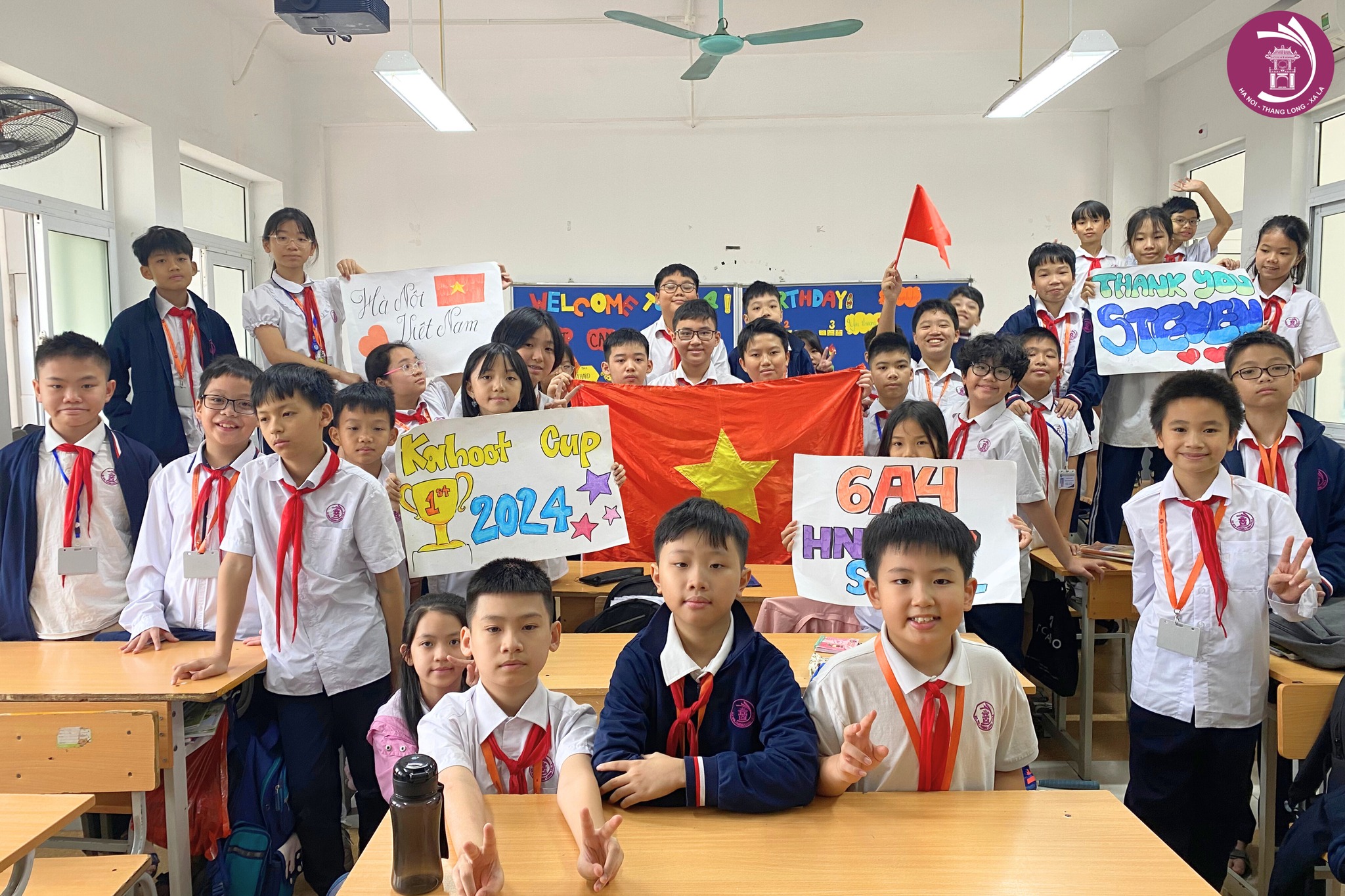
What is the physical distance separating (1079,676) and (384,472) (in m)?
2.77

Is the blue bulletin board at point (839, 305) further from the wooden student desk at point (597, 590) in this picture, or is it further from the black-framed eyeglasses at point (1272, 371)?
the black-framed eyeglasses at point (1272, 371)

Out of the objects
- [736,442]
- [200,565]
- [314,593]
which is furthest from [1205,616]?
[200,565]

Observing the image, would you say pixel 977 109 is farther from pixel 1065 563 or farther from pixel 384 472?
pixel 384 472

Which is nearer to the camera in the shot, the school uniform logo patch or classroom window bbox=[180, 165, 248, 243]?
the school uniform logo patch

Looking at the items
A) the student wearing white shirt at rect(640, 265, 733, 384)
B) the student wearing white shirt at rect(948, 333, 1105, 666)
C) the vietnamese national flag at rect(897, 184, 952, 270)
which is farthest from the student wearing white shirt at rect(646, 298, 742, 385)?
the student wearing white shirt at rect(948, 333, 1105, 666)

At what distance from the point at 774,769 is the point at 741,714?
5.2 inches

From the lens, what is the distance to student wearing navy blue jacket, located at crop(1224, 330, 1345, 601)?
8.29 feet

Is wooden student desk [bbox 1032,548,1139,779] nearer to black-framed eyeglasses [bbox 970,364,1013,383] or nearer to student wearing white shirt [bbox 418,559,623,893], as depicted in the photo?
black-framed eyeglasses [bbox 970,364,1013,383]

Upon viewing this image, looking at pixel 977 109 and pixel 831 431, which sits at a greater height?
pixel 977 109

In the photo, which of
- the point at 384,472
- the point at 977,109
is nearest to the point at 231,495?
the point at 384,472

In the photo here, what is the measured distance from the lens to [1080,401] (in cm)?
421

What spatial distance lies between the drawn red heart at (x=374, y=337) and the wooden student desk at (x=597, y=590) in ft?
5.91

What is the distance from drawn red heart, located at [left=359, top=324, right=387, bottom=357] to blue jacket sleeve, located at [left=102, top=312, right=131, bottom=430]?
1047mm

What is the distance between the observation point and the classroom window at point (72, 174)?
15.2 feet
